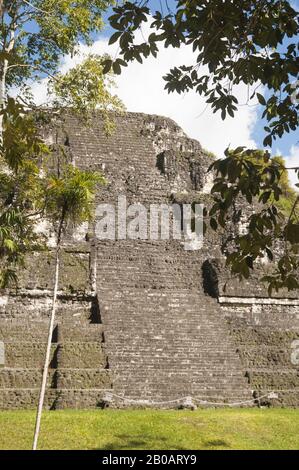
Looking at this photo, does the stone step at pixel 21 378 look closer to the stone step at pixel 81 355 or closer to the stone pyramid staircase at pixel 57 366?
the stone pyramid staircase at pixel 57 366

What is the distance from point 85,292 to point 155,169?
282 inches

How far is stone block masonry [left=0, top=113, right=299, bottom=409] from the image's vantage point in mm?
9812

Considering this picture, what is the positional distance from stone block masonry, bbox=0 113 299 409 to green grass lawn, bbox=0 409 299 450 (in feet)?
2.96

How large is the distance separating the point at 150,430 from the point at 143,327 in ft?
14.4

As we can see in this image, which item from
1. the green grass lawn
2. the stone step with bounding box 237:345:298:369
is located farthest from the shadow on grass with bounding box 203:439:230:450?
the stone step with bounding box 237:345:298:369

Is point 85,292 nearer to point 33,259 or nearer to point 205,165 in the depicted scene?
point 33,259

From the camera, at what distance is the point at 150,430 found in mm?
7551

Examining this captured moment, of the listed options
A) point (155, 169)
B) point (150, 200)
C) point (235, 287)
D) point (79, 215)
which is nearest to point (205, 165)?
point (155, 169)

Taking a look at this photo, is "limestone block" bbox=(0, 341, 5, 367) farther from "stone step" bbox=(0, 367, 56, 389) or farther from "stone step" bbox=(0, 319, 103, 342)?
"stone step" bbox=(0, 367, 56, 389)

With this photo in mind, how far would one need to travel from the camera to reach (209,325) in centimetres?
1252

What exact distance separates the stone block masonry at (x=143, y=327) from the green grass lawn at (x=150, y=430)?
902mm

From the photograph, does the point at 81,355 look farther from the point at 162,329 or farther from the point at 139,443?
the point at 139,443

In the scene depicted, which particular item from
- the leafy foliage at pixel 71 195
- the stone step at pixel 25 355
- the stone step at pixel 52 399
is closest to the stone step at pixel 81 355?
the stone step at pixel 25 355

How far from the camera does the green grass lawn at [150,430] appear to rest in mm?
6895
